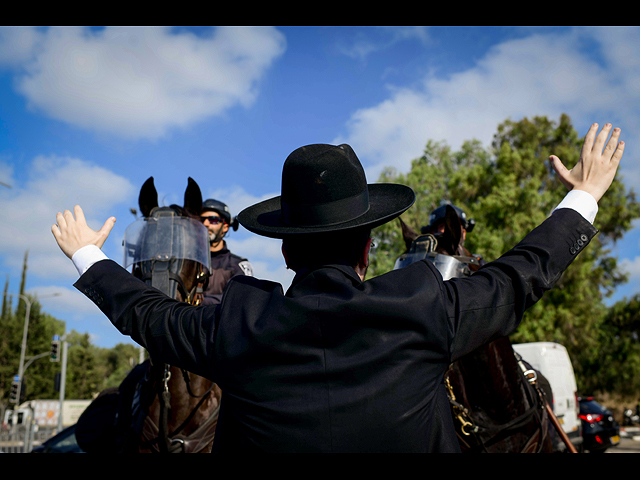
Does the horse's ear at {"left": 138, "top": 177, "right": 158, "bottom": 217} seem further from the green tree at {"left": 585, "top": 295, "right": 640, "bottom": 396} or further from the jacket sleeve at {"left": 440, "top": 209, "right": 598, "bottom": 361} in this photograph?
the green tree at {"left": 585, "top": 295, "right": 640, "bottom": 396}

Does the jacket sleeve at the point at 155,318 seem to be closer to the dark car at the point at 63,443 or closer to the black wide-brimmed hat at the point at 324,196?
the black wide-brimmed hat at the point at 324,196

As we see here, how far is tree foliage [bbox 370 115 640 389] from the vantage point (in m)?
22.4

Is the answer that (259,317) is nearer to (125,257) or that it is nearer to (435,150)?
(125,257)

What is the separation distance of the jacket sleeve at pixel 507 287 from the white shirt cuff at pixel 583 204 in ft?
0.15

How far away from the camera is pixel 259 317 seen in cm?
168

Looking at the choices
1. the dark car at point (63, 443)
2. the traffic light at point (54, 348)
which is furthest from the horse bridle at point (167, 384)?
the traffic light at point (54, 348)

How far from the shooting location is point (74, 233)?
2074 mm

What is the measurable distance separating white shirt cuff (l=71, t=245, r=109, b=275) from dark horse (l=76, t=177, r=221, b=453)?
216cm

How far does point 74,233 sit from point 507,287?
1573 mm

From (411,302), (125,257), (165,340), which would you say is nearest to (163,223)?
(125,257)

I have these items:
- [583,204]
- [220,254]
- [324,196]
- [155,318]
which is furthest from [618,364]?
[155,318]

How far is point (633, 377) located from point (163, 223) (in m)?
28.9

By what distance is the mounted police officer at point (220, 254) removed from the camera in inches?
237

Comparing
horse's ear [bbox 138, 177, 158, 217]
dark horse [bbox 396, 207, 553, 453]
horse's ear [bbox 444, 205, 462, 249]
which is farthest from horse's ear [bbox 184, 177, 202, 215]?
dark horse [bbox 396, 207, 553, 453]
